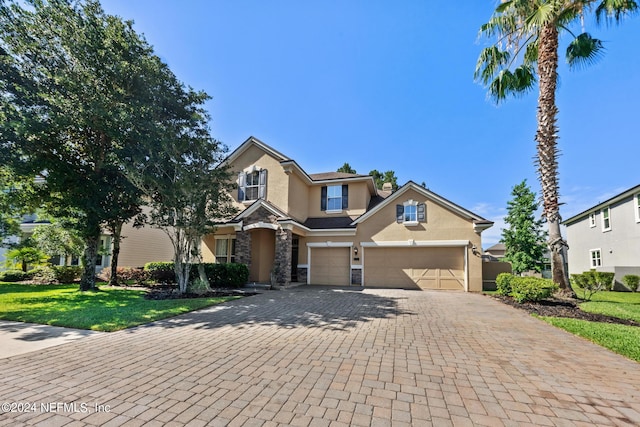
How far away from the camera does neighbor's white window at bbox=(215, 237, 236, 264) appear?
57.2 ft

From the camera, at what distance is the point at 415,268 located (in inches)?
613

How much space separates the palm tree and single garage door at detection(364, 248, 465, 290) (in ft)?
14.6

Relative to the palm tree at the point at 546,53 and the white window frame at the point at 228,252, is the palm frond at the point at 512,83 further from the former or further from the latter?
the white window frame at the point at 228,252

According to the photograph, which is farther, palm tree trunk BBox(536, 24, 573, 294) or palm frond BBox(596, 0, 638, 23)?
palm tree trunk BBox(536, 24, 573, 294)

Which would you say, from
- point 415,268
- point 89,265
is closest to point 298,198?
point 415,268

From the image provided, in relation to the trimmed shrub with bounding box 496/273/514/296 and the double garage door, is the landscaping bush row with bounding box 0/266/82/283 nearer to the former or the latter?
the double garage door

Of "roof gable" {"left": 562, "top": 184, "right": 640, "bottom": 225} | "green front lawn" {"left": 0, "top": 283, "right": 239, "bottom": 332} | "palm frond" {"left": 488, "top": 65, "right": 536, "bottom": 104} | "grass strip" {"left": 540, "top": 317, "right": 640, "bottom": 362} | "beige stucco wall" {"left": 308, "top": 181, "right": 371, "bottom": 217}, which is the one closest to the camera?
"grass strip" {"left": 540, "top": 317, "right": 640, "bottom": 362}

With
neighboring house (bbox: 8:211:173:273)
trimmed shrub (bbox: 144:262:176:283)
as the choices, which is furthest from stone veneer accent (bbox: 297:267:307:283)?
neighboring house (bbox: 8:211:173:273)

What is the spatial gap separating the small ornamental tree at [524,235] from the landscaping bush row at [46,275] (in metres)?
27.5

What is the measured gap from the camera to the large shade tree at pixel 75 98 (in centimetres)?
1040

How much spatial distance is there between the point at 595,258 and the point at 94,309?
1184 inches

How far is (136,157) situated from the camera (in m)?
11.2

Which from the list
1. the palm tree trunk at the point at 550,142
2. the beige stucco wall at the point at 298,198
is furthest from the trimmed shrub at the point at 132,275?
the palm tree trunk at the point at 550,142

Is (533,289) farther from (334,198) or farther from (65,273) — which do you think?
(65,273)
